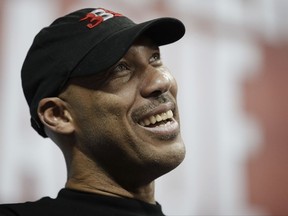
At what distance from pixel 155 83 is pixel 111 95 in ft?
0.25

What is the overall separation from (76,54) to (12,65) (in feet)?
2.02

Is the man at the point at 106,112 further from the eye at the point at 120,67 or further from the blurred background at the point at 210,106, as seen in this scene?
the blurred background at the point at 210,106

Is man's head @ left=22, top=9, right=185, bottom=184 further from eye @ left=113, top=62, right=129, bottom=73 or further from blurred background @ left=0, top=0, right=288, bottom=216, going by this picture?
blurred background @ left=0, top=0, right=288, bottom=216

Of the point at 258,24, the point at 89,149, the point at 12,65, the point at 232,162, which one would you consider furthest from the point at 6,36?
the point at 258,24

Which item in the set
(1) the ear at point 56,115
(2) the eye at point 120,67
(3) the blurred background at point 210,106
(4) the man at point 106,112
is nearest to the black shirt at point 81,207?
(4) the man at point 106,112

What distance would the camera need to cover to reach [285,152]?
1949 millimetres

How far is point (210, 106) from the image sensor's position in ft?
6.07

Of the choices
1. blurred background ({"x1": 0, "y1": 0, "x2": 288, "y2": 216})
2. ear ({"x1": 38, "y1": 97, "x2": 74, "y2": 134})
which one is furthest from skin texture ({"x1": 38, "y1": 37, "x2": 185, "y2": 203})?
blurred background ({"x1": 0, "y1": 0, "x2": 288, "y2": 216})

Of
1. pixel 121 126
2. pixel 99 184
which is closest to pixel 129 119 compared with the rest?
pixel 121 126

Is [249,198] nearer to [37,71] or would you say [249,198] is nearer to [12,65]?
[12,65]

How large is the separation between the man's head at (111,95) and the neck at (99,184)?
15 millimetres

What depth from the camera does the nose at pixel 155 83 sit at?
94cm

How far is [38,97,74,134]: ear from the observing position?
98cm

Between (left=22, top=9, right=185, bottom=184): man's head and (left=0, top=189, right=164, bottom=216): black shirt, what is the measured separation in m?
0.04
